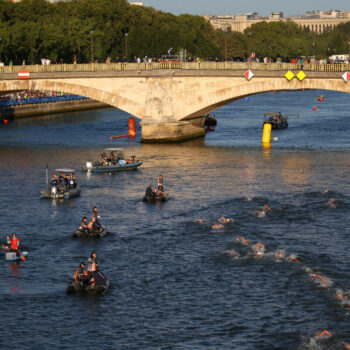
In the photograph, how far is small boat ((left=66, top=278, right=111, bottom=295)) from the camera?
4581 cm

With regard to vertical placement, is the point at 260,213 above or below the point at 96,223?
below

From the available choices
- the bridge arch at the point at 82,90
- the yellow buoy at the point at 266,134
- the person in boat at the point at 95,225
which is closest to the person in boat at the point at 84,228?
the person in boat at the point at 95,225

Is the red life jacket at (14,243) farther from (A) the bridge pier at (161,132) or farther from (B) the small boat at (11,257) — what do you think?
(A) the bridge pier at (161,132)

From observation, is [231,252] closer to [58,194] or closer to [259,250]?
[259,250]

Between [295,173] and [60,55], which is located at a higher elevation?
[60,55]

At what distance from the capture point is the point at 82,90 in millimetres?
106125

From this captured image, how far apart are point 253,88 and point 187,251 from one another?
156ft

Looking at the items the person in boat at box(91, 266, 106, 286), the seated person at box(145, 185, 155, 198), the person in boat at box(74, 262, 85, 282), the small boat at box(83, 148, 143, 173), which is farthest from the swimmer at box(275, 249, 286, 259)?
the small boat at box(83, 148, 143, 173)

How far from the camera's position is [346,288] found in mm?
46062

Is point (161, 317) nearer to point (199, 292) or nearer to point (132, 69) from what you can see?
point (199, 292)

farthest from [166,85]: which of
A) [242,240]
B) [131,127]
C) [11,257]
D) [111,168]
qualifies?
[11,257]

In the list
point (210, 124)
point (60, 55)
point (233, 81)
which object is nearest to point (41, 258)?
point (233, 81)

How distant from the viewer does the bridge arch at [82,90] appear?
10456cm

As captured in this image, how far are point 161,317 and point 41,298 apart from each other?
7255mm
